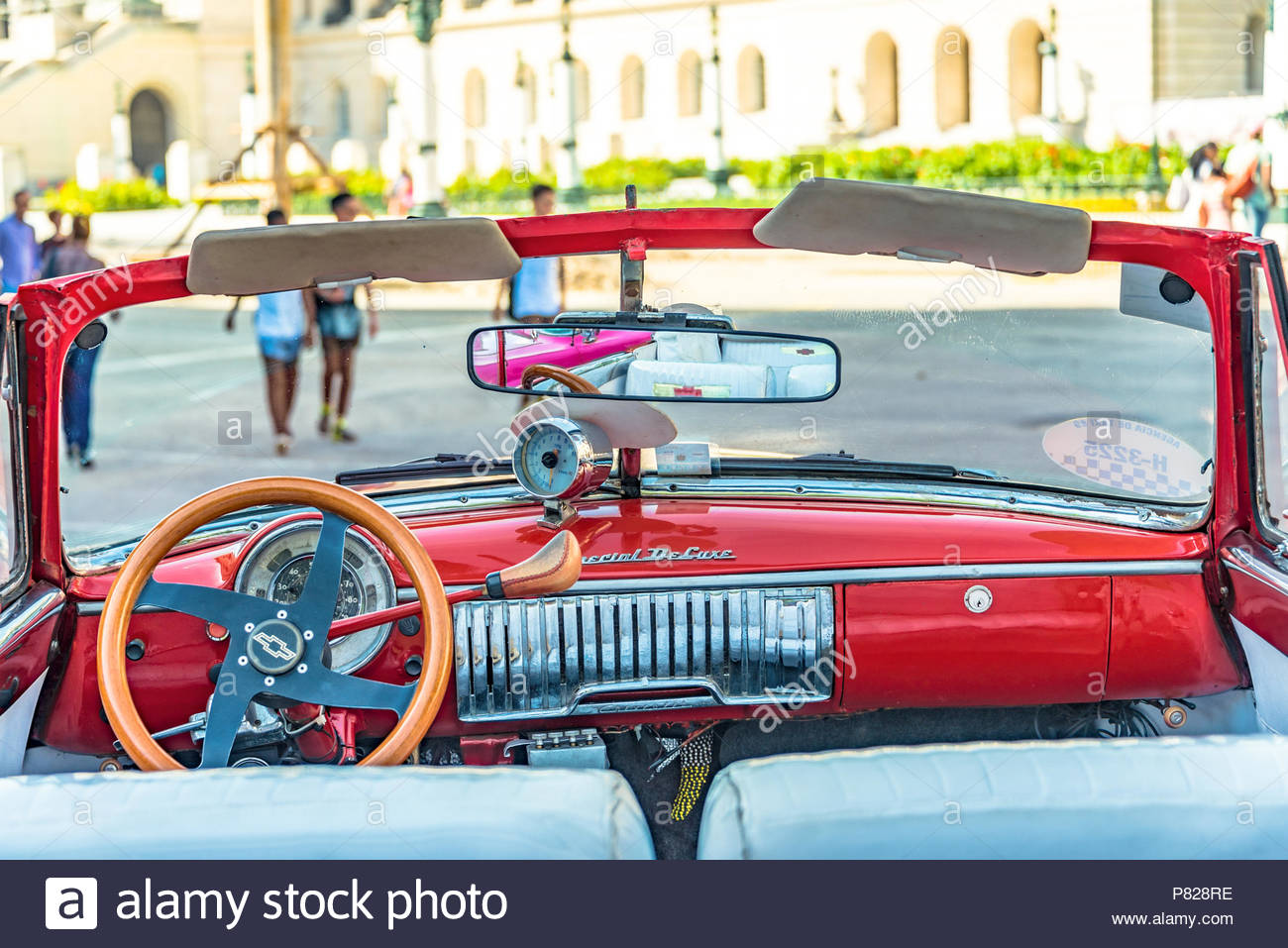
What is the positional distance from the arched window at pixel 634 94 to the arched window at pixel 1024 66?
15.9 meters

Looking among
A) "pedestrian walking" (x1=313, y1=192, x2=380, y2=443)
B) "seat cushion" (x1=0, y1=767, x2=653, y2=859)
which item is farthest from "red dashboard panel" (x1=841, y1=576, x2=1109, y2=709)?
"pedestrian walking" (x1=313, y1=192, x2=380, y2=443)

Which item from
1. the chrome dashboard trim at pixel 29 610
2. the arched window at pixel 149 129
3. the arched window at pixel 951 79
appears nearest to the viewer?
the chrome dashboard trim at pixel 29 610

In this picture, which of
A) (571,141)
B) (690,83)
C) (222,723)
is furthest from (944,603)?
(690,83)

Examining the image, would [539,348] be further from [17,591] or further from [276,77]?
[276,77]

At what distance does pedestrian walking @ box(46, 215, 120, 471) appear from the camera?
3402 millimetres

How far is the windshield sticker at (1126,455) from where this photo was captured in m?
→ 3.52

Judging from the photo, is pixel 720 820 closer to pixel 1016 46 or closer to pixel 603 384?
pixel 603 384

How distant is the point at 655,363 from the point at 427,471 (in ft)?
2.63

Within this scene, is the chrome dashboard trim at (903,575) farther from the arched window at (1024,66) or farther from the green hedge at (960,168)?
the arched window at (1024,66)

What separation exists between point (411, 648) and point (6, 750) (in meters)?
0.90

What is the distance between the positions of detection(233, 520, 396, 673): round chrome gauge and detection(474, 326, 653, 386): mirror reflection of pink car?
0.52 metres

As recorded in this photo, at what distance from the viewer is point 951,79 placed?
4981 cm

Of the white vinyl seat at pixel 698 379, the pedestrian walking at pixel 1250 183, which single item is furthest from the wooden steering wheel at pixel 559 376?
the pedestrian walking at pixel 1250 183
